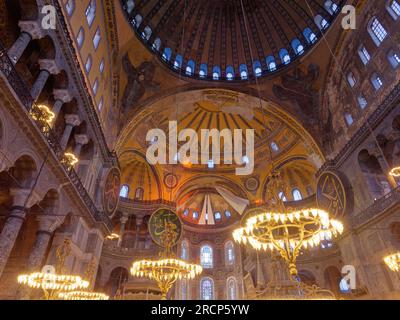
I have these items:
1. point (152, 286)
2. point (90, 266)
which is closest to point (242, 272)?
point (152, 286)

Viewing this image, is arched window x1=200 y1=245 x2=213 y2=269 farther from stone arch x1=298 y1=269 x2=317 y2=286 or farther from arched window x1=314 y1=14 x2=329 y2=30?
arched window x1=314 y1=14 x2=329 y2=30

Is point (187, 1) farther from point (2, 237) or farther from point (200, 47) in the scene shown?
point (2, 237)

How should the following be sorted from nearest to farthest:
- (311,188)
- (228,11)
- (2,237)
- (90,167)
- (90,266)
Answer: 1. (2,237)
2. (90,266)
3. (90,167)
4. (228,11)
5. (311,188)

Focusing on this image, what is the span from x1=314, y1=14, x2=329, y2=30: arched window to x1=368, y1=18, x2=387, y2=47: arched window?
10.7ft

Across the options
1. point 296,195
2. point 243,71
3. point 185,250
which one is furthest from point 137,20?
point 185,250

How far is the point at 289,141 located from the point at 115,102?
39.7ft

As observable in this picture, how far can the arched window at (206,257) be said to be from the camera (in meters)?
22.5

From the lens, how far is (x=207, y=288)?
21547mm

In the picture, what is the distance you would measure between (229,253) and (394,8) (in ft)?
64.2

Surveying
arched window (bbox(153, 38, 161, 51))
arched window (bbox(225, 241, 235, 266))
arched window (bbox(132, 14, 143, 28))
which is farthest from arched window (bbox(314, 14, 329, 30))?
arched window (bbox(225, 241, 235, 266))

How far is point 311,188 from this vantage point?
19141 mm

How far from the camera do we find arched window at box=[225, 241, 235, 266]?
72.7 feet

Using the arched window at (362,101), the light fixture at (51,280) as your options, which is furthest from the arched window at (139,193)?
the arched window at (362,101)

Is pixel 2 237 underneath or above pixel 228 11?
underneath
